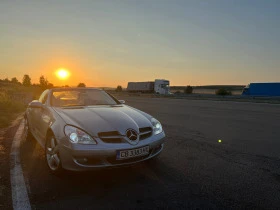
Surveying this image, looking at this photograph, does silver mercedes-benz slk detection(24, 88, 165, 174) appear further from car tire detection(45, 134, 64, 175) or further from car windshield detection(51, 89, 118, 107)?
car windshield detection(51, 89, 118, 107)

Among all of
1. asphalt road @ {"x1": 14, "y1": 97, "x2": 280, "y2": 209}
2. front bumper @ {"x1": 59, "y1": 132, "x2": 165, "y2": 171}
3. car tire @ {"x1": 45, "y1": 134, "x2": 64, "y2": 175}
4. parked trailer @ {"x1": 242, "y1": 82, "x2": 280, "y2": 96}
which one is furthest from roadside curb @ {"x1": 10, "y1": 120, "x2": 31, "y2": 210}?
parked trailer @ {"x1": 242, "y1": 82, "x2": 280, "y2": 96}

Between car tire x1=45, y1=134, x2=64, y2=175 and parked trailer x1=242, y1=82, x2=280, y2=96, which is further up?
parked trailer x1=242, y1=82, x2=280, y2=96

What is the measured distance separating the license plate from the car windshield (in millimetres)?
1820

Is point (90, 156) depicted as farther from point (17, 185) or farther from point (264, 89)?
point (264, 89)

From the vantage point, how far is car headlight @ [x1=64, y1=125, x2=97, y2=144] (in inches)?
132

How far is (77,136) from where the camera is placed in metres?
3.40

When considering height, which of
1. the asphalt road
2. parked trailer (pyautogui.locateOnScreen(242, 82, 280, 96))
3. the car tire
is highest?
parked trailer (pyautogui.locateOnScreen(242, 82, 280, 96))

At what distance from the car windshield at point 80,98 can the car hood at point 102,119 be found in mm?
463

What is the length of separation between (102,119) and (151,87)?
53.3 meters

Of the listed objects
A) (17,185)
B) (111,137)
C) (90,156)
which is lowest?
(17,185)

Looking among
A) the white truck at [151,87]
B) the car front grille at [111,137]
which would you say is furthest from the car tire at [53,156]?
the white truck at [151,87]

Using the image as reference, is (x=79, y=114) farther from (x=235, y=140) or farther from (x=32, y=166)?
(x=235, y=140)

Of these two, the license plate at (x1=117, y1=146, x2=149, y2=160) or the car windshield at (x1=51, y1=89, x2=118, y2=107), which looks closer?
the license plate at (x1=117, y1=146, x2=149, y2=160)

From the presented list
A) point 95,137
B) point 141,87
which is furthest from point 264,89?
point 95,137
